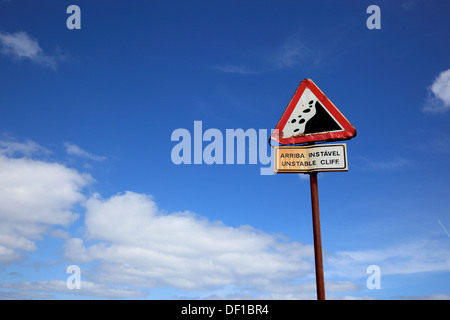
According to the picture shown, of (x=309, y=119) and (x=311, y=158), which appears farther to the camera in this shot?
(x=309, y=119)

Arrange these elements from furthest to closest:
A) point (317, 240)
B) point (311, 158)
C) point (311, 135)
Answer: point (311, 135)
point (311, 158)
point (317, 240)

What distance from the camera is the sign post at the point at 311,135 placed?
153 inches

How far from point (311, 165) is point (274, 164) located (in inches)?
18.1

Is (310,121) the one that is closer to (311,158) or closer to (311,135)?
(311,135)

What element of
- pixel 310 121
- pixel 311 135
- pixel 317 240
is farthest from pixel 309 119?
pixel 317 240

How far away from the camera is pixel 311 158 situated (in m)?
3.92

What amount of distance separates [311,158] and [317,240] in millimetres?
1022

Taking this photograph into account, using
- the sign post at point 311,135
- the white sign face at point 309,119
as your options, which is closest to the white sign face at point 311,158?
the sign post at point 311,135

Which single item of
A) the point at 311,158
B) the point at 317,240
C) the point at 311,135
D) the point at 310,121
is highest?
the point at 310,121

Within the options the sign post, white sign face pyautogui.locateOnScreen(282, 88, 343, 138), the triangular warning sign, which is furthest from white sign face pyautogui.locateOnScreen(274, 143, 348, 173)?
white sign face pyautogui.locateOnScreen(282, 88, 343, 138)
